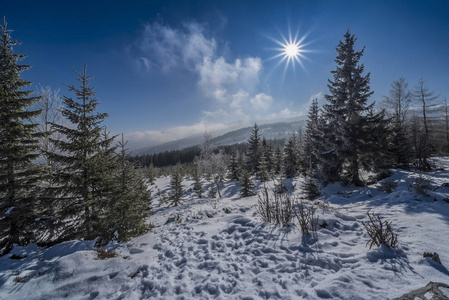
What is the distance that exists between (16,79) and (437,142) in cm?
4694

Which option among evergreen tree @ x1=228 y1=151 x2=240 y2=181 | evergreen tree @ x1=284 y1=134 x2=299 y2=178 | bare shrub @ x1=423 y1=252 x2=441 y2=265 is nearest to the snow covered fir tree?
bare shrub @ x1=423 y1=252 x2=441 y2=265

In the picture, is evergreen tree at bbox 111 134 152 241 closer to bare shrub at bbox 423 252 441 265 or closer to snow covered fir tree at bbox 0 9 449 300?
snow covered fir tree at bbox 0 9 449 300

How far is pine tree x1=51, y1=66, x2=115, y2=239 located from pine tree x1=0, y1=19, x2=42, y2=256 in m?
1.23

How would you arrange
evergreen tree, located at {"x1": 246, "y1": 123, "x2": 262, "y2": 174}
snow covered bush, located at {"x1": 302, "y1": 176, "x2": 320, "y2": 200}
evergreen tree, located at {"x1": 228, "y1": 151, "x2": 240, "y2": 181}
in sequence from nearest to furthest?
1. snow covered bush, located at {"x1": 302, "y1": 176, "x2": 320, "y2": 200}
2. evergreen tree, located at {"x1": 228, "y1": 151, "x2": 240, "y2": 181}
3. evergreen tree, located at {"x1": 246, "y1": 123, "x2": 262, "y2": 174}

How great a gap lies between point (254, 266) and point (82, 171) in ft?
27.1

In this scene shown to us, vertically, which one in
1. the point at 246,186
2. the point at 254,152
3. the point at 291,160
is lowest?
the point at 246,186

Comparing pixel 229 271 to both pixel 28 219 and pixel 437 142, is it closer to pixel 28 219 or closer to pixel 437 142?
pixel 28 219

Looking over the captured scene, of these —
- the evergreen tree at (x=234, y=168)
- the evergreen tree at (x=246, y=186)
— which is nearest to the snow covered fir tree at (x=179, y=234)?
the evergreen tree at (x=246, y=186)

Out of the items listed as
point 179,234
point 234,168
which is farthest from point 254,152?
point 179,234

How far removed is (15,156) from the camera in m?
7.46

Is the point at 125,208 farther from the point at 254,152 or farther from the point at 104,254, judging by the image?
the point at 254,152

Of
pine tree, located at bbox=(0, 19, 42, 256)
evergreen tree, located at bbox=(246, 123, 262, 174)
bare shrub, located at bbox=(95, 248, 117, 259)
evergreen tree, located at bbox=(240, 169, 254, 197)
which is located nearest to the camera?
bare shrub, located at bbox=(95, 248, 117, 259)

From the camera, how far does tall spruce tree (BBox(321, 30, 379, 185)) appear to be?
12.8 m

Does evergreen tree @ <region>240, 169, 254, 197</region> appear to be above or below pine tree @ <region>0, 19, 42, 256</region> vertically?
below
